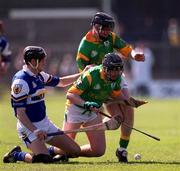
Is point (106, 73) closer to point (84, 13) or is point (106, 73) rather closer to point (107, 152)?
point (107, 152)

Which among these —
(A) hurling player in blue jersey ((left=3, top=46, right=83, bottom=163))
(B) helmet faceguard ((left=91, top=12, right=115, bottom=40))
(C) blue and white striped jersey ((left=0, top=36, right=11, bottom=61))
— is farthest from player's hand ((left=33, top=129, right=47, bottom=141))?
(C) blue and white striped jersey ((left=0, top=36, right=11, bottom=61))

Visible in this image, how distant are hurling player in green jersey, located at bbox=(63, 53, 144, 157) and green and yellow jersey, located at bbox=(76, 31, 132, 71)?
618 millimetres

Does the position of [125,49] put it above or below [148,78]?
above

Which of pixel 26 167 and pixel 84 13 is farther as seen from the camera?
pixel 84 13

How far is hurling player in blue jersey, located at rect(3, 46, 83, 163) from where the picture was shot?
38.5ft

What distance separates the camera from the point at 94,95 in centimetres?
1237

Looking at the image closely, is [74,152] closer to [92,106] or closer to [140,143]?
[92,106]

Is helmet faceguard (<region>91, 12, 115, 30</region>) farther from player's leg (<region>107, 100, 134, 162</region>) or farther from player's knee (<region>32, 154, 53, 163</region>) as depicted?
player's knee (<region>32, 154, 53, 163</region>)

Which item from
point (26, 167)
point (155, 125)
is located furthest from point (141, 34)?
point (26, 167)

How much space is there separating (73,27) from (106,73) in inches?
1053

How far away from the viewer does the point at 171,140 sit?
16172 millimetres

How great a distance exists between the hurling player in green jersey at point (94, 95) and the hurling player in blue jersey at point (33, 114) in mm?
411

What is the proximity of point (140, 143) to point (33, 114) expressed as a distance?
4.17 meters

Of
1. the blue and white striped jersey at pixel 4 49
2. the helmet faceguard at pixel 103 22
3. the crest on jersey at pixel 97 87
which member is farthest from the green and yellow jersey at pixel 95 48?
the blue and white striped jersey at pixel 4 49
